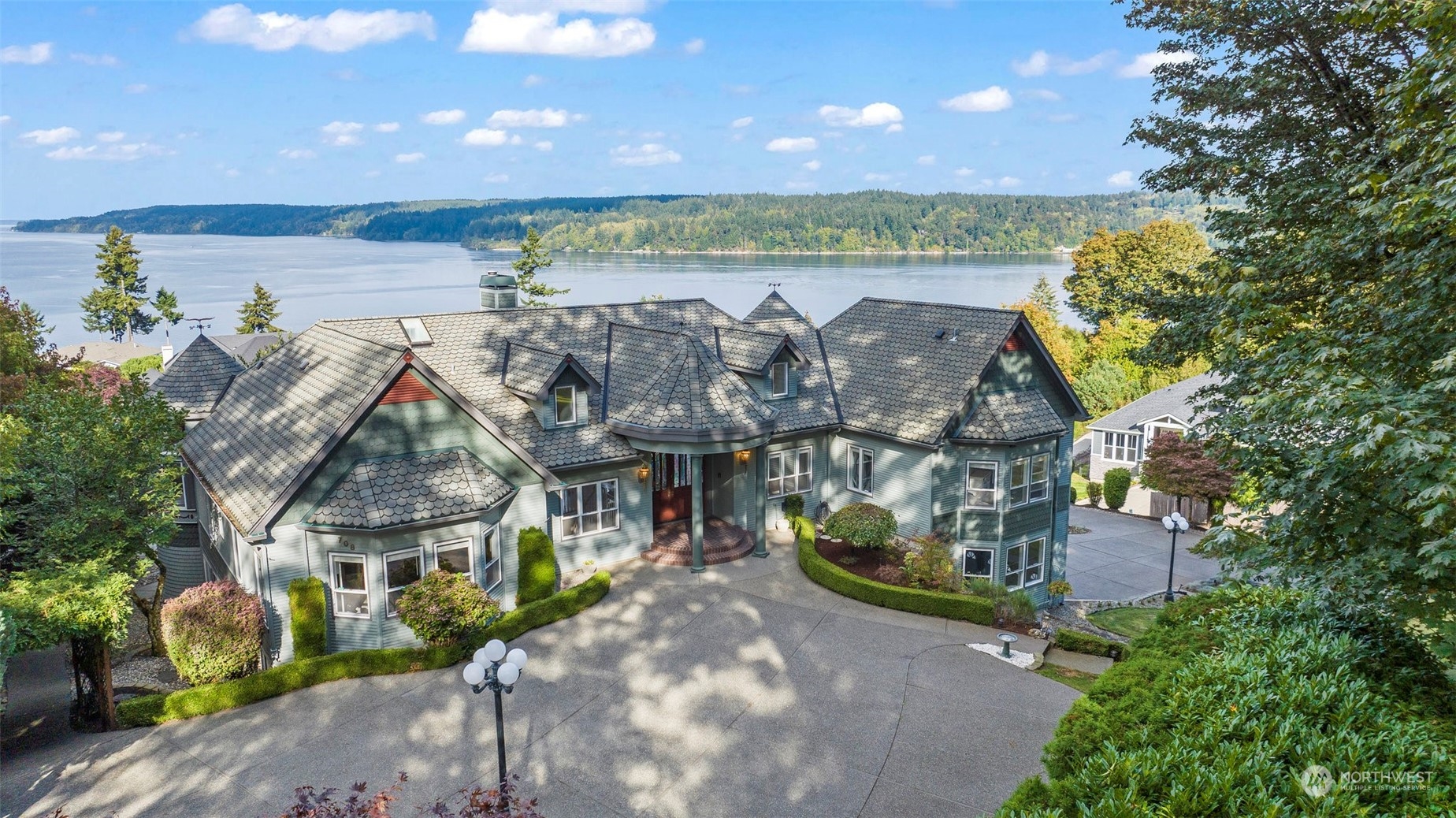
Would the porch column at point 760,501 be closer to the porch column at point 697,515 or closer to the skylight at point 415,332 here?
the porch column at point 697,515

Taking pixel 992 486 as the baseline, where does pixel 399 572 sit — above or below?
below

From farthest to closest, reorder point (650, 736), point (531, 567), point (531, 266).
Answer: point (531, 266) < point (531, 567) < point (650, 736)

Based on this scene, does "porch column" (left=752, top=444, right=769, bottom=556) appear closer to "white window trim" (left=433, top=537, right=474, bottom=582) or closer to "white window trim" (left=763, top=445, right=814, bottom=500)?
"white window trim" (left=763, top=445, right=814, bottom=500)

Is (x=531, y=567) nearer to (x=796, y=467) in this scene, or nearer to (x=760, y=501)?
(x=760, y=501)

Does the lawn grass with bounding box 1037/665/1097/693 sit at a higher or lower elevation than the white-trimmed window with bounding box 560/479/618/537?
lower

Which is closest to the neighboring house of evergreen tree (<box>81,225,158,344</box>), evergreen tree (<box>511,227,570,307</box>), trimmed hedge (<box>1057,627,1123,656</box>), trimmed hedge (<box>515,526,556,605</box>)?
trimmed hedge (<box>515,526,556,605</box>)

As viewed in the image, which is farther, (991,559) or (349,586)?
(991,559)

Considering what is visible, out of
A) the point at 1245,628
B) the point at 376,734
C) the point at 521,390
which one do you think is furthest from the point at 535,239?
the point at 1245,628

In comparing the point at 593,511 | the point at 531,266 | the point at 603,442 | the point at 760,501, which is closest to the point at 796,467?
the point at 760,501
